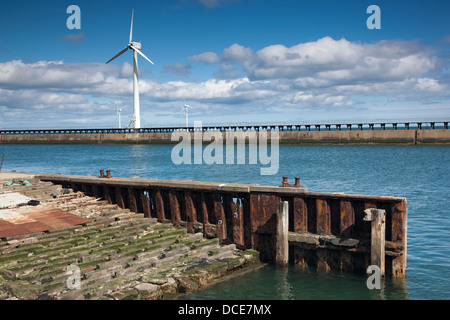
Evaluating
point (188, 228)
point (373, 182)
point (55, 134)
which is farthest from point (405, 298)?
point (55, 134)

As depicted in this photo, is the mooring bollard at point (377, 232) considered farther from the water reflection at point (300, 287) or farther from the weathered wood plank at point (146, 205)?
the weathered wood plank at point (146, 205)

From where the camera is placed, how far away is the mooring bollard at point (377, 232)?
38.2 feet

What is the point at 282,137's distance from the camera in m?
Result: 114

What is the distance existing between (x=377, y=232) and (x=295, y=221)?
2728mm

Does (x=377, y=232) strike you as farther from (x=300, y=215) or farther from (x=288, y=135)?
(x=288, y=135)

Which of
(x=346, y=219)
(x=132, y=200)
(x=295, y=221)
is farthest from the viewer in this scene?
(x=132, y=200)

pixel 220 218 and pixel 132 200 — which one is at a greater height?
pixel 132 200

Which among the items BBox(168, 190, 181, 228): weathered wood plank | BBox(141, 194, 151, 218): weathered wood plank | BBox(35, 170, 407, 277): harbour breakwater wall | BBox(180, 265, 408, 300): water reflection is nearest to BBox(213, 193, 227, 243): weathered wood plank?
BBox(35, 170, 407, 277): harbour breakwater wall

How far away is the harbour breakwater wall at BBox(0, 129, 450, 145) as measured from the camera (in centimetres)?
9762

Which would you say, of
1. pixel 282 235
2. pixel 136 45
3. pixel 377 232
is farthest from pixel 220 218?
pixel 136 45

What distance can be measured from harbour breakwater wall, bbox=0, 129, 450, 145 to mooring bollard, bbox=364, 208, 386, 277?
94829 millimetres

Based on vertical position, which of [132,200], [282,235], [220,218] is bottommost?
[282,235]

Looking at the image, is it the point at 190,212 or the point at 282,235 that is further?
the point at 190,212

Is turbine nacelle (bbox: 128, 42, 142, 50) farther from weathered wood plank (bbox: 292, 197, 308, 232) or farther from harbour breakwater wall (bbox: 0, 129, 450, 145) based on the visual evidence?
weathered wood plank (bbox: 292, 197, 308, 232)
